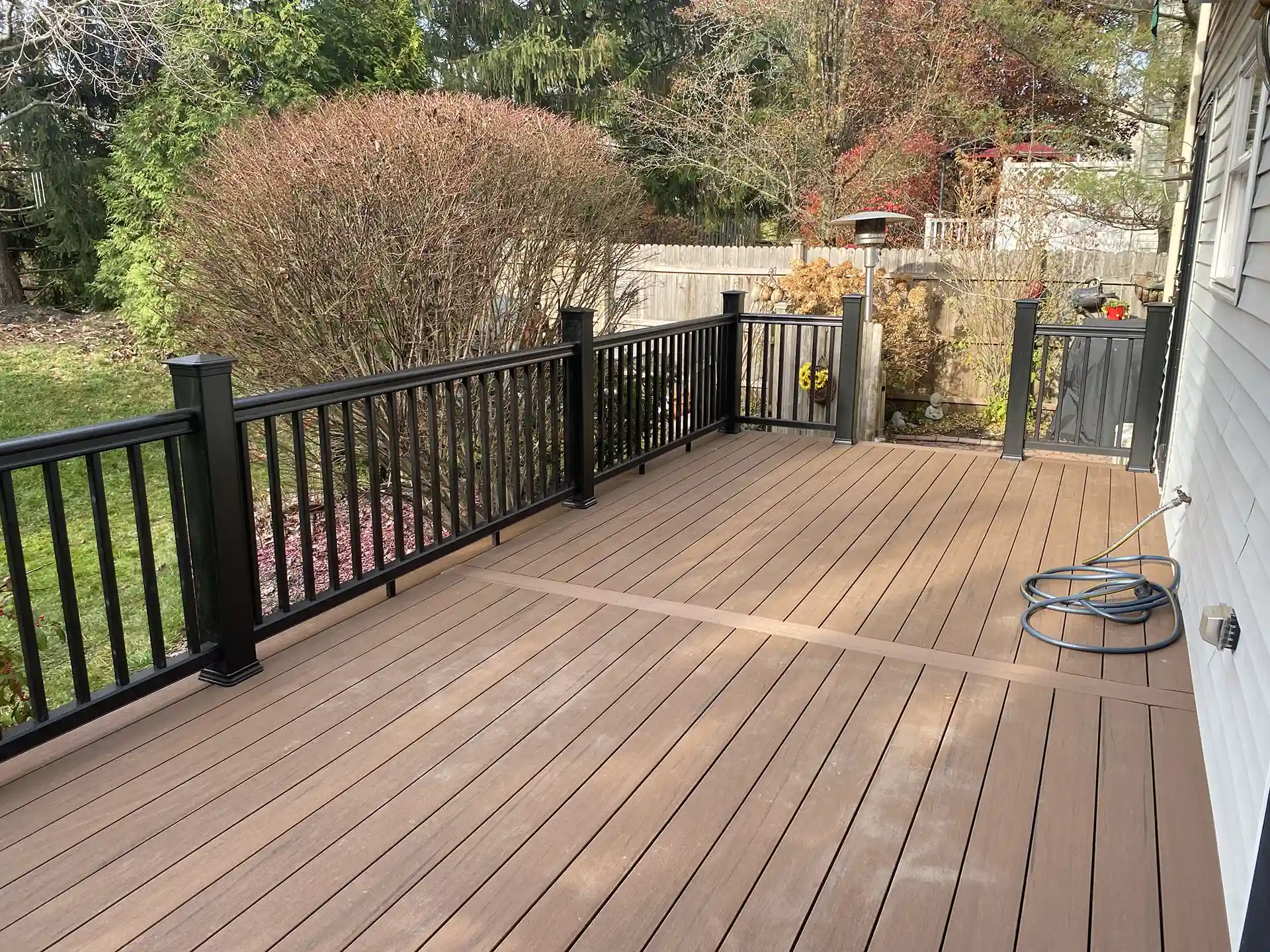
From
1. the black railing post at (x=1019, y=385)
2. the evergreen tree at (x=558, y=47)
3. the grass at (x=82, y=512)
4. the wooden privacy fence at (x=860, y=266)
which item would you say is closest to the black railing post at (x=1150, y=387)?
the black railing post at (x=1019, y=385)

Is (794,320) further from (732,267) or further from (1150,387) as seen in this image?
(732,267)

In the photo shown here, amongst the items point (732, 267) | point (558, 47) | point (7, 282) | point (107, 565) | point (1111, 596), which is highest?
point (558, 47)

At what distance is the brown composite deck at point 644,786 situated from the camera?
5.94 ft

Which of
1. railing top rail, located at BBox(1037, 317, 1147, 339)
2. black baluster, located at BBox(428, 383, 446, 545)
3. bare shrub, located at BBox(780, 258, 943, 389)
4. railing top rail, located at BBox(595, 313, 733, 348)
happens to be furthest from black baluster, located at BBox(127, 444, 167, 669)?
bare shrub, located at BBox(780, 258, 943, 389)

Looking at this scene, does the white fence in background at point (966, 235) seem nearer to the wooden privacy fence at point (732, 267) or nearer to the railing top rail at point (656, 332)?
the wooden privacy fence at point (732, 267)

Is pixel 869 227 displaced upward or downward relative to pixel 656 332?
upward

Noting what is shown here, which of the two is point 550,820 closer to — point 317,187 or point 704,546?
point 704,546

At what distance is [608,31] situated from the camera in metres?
15.5

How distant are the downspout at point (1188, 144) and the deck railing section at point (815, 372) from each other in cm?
197

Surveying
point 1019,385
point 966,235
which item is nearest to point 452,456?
point 1019,385

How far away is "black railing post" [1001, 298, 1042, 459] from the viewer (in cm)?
548

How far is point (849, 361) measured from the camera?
233 inches

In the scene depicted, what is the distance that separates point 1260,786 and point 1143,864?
16.2 inches

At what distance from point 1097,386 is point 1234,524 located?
3.33 meters
